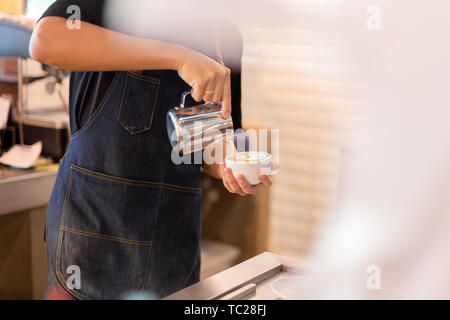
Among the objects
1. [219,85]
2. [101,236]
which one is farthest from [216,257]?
[219,85]

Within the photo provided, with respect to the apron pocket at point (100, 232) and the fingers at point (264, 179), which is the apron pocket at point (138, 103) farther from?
the fingers at point (264, 179)

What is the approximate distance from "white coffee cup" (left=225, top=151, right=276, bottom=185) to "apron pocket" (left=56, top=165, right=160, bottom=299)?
0.85 ft

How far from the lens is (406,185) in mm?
1034

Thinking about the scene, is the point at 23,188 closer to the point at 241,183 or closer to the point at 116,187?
the point at 116,187

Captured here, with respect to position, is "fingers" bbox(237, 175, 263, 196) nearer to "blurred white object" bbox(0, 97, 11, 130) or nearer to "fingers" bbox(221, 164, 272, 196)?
"fingers" bbox(221, 164, 272, 196)

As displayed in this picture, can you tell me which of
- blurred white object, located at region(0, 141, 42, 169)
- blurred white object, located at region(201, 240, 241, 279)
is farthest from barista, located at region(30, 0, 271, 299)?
blurred white object, located at region(201, 240, 241, 279)

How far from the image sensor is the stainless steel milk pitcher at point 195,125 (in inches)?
42.3

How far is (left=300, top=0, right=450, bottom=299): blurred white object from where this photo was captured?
94 cm

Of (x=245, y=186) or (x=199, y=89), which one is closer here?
(x=199, y=89)

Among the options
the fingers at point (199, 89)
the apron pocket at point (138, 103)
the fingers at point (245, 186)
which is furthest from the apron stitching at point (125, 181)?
the fingers at point (199, 89)

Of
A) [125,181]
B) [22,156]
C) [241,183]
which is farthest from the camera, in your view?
[22,156]

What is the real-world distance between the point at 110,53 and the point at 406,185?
25.4 inches

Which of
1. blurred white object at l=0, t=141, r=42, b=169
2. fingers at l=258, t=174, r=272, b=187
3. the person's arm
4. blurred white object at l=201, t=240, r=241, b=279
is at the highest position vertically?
the person's arm

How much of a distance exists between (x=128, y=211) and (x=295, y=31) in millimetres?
1918
